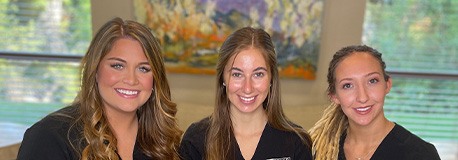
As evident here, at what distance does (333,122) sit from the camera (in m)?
2.55

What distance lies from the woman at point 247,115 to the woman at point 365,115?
7.3 inches

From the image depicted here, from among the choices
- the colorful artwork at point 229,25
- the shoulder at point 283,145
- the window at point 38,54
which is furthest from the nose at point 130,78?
the window at point 38,54

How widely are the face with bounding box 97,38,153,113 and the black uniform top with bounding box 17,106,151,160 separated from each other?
0.18 metres

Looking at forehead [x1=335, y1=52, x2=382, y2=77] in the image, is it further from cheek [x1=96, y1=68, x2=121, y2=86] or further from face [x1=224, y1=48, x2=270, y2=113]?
cheek [x1=96, y1=68, x2=121, y2=86]

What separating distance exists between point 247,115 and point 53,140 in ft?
2.82

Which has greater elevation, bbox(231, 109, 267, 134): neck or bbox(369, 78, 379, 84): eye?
bbox(369, 78, 379, 84): eye

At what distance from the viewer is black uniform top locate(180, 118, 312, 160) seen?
2.42 meters

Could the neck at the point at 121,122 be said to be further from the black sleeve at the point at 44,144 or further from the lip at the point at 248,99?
the lip at the point at 248,99

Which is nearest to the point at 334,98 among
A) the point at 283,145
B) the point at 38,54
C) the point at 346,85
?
the point at 346,85

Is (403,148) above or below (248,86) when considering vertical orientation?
below

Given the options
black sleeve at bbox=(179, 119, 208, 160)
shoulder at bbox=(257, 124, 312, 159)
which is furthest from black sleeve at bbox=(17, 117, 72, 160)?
shoulder at bbox=(257, 124, 312, 159)

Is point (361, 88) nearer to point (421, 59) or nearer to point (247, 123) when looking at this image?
point (247, 123)

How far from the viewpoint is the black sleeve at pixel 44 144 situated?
1962 millimetres

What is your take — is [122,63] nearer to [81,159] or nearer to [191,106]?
[81,159]
